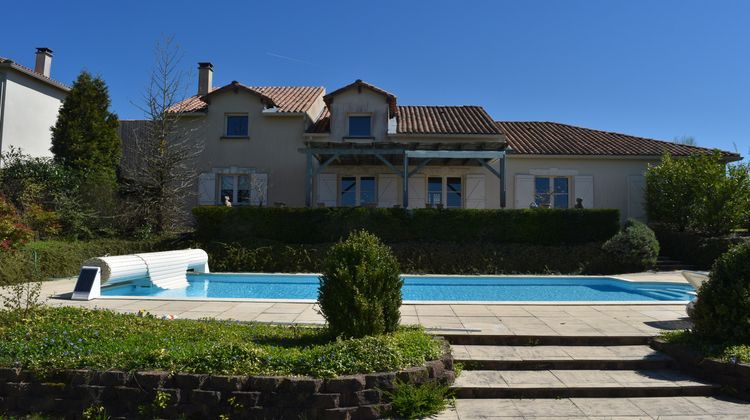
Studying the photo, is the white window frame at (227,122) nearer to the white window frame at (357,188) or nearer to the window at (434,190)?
the white window frame at (357,188)

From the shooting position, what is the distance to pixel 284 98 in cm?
2202

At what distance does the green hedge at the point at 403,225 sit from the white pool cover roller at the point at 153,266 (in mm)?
2482

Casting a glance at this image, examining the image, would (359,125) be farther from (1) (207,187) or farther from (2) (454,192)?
(1) (207,187)

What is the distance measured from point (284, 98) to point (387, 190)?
6.81 metres

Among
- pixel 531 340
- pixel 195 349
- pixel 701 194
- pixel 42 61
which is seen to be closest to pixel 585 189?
pixel 701 194

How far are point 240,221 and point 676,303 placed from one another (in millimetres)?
12432

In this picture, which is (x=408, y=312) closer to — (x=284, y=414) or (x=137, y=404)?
(x=284, y=414)

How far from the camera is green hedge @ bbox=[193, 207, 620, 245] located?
15.7 meters

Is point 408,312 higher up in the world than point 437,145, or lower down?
lower down

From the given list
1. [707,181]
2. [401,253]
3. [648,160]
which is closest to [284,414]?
[401,253]

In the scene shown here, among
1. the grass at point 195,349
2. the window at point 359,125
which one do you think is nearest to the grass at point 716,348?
the grass at point 195,349

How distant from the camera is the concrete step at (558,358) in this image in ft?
17.4

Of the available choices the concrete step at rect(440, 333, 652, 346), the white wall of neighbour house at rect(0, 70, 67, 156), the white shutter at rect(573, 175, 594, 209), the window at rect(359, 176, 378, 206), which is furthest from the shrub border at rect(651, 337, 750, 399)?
the white wall of neighbour house at rect(0, 70, 67, 156)

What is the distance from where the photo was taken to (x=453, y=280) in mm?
13555
